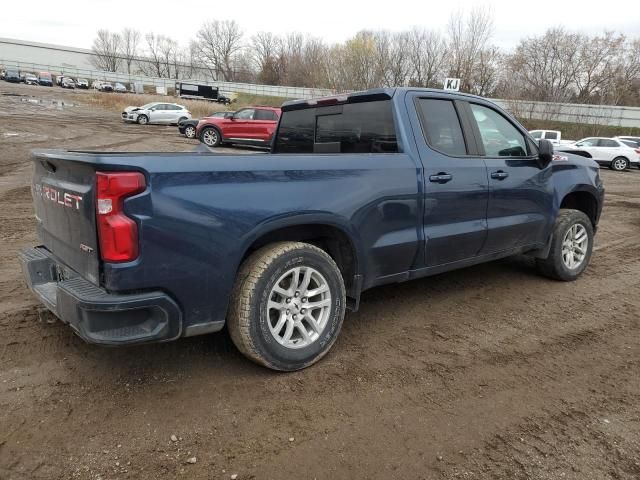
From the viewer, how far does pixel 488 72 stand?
53.2 m

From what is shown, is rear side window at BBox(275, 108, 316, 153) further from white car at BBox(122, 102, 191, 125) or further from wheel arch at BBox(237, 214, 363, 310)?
white car at BBox(122, 102, 191, 125)

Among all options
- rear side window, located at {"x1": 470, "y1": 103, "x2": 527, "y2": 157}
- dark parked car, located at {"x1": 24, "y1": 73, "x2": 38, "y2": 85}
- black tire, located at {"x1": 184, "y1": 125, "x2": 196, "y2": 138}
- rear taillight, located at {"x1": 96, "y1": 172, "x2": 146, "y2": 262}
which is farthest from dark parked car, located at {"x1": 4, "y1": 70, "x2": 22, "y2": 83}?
rear taillight, located at {"x1": 96, "y1": 172, "x2": 146, "y2": 262}

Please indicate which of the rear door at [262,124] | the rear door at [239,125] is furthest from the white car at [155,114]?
the rear door at [262,124]

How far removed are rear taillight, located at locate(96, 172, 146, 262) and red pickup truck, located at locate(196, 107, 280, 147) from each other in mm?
17449

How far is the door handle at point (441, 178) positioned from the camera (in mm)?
3678

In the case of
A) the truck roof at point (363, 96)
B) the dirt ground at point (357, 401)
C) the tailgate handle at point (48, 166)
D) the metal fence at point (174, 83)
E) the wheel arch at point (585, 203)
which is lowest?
the dirt ground at point (357, 401)

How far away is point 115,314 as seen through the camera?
8.10 ft

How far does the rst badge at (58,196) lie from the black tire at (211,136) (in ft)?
59.7

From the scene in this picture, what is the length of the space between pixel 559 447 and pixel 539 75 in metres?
64.6

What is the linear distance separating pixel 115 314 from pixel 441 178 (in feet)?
8.29

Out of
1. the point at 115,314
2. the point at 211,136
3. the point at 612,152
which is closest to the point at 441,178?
the point at 115,314

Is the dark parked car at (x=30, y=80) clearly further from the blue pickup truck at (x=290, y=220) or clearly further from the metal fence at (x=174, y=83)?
the blue pickup truck at (x=290, y=220)

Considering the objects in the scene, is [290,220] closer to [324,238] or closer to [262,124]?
[324,238]

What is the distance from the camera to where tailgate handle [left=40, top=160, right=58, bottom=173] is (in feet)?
9.60
